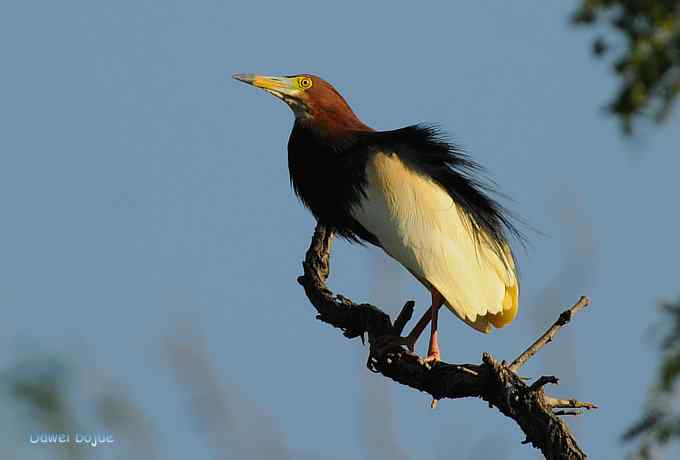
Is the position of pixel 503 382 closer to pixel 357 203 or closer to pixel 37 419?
pixel 37 419

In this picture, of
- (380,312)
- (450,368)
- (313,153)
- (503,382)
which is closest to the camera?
(503,382)

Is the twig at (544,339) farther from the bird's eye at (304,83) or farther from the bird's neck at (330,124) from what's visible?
the bird's eye at (304,83)

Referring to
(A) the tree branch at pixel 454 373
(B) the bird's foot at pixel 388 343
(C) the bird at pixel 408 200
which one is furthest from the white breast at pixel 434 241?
(B) the bird's foot at pixel 388 343

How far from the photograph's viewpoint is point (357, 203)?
6.27 meters

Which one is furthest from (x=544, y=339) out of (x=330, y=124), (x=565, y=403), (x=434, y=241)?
(x=330, y=124)

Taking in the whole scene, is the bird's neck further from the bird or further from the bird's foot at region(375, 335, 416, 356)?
the bird's foot at region(375, 335, 416, 356)

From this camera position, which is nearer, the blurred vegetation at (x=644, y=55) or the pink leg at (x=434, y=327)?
the blurred vegetation at (x=644, y=55)

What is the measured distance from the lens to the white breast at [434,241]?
5.89 m

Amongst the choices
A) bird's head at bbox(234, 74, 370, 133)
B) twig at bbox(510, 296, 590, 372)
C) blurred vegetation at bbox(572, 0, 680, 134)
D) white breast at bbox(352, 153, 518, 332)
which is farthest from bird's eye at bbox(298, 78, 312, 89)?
blurred vegetation at bbox(572, 0, 680, 134)

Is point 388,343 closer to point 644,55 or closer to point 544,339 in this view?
point 544,339

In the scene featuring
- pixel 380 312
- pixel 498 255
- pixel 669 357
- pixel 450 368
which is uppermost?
pixel 498 255

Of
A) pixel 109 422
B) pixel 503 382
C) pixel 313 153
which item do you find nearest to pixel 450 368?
pixel 503 382

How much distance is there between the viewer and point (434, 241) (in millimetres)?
6121

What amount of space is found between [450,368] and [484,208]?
1972mm
